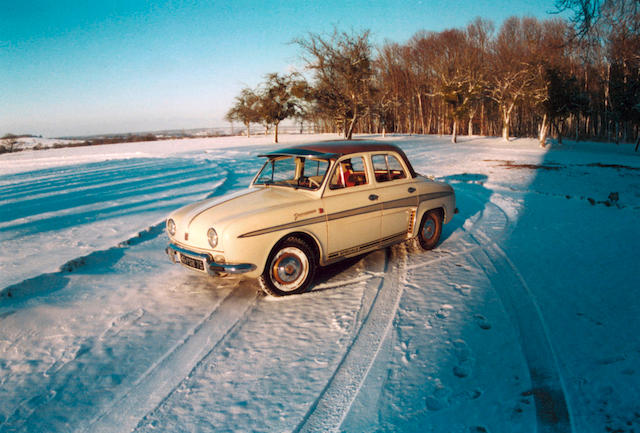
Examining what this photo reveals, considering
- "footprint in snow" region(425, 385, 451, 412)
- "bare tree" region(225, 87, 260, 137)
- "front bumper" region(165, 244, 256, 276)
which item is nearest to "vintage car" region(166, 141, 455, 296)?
"front bumper" region(165, 244, 256, 276)

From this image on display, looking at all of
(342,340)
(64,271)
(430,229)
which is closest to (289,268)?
(342,340)

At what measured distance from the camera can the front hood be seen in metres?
4.37

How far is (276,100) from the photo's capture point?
4419cm

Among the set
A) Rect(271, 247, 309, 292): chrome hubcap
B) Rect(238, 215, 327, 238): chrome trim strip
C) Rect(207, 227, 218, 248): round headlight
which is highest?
Rect(238, 215, 327, 238): chrome trim strip

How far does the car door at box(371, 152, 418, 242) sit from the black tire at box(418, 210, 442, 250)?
1.41ft

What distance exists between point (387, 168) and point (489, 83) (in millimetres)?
36100

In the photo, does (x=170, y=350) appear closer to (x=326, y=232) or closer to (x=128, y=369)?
(x=128, y=369)

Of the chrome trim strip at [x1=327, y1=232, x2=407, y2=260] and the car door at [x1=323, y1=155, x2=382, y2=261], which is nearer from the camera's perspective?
the car door at [x1=323, y1=155, x2=382, y2=261]

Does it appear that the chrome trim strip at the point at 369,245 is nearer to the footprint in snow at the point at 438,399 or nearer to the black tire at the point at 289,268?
the black tire at the point at 289,268

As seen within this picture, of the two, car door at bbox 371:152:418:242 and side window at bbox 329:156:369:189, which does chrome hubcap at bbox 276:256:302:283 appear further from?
car door at bbox 371:152:418:242

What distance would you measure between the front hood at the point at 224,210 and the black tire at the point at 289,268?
517 millimetres

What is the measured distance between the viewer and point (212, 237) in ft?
14.1

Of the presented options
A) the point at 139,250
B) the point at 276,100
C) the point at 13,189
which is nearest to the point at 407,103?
the point at 276,100

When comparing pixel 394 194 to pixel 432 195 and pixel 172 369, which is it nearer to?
pixel 432 195
